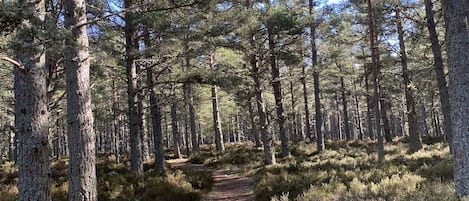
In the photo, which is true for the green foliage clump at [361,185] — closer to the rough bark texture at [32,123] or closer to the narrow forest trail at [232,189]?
the narrow forest trail at [232,189]

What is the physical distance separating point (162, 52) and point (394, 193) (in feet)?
27.9

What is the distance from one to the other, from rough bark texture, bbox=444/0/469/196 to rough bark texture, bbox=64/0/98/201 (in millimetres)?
6063

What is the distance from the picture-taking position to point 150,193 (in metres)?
10.1

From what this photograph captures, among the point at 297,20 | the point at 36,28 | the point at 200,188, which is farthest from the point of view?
the point at 297,20

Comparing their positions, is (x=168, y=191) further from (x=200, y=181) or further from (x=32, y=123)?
(x=32, y=123)

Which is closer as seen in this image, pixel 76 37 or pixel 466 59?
pixel 466 59

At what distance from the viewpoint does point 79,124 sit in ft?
21.0

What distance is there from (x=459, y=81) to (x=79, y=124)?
635cm

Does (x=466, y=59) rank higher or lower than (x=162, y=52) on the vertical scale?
lower

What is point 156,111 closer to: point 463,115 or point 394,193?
point 394,193

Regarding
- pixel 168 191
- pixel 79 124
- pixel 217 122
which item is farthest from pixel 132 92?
pixel 217 122

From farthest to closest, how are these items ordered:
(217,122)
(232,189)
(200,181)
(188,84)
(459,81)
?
1. (217,122)
2. (188,84)
3. (200,181)
4. (232,189)
5. (459,81)

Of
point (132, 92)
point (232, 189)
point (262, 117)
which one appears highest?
point (132, 92)

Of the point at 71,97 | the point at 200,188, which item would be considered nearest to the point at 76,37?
the point at 71,97
